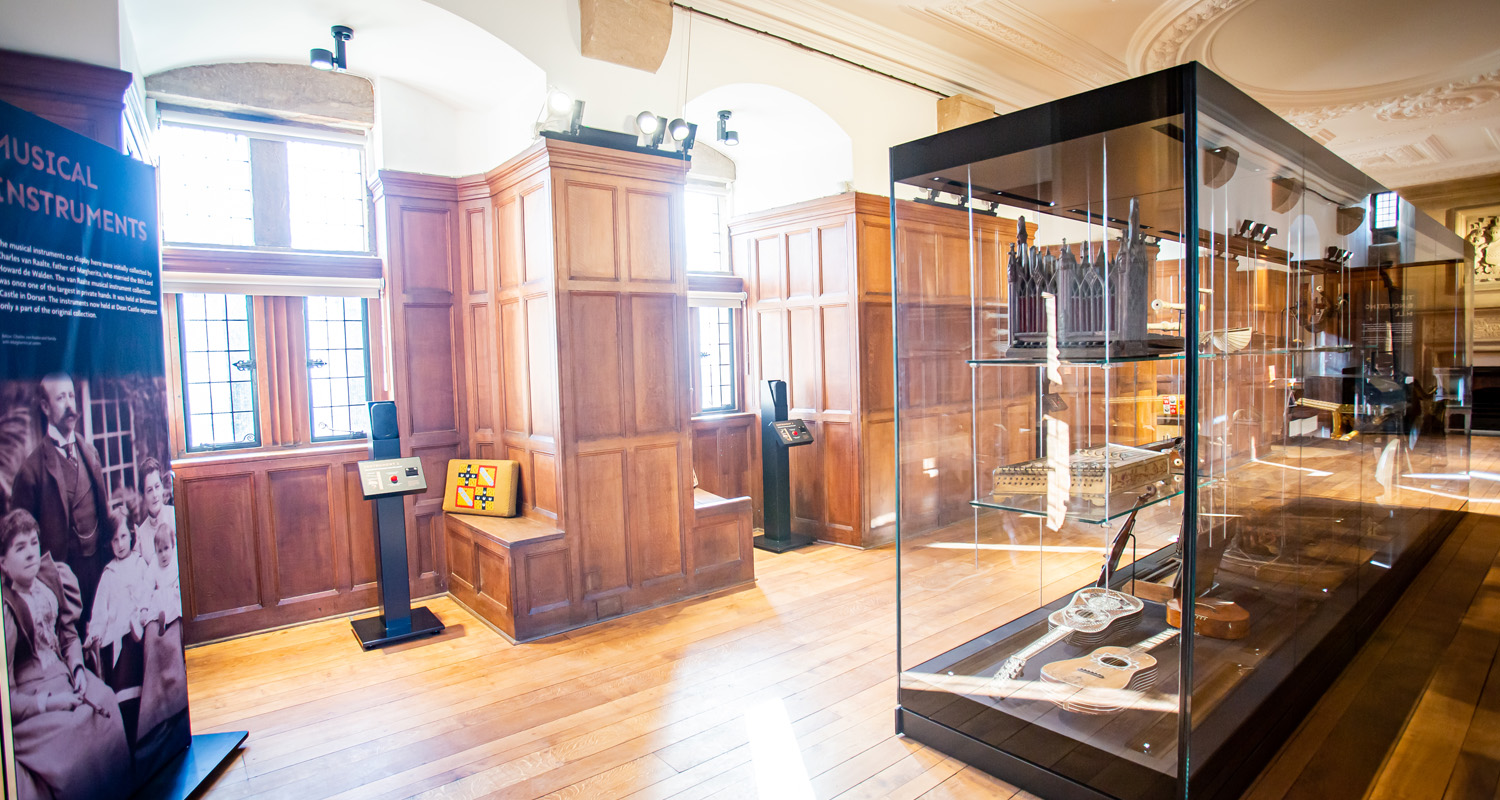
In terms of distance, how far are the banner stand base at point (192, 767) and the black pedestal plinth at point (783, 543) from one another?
3.72m

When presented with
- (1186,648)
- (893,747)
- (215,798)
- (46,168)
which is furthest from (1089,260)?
(215,798)

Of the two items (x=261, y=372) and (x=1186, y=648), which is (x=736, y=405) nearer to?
(x=261, y=372)

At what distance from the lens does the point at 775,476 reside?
600 centimetres

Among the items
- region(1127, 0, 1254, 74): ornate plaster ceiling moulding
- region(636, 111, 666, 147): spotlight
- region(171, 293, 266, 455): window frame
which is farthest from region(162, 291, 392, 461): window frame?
region(1127, 0, 1254, 74): ornate plaster ceiling moulding

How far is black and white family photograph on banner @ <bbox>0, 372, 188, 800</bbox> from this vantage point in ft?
7.13

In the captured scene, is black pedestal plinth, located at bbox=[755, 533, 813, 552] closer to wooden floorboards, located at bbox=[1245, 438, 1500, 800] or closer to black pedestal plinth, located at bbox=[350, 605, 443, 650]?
black pedestal plinth, located at bbox=[350, 605, 443, 650]

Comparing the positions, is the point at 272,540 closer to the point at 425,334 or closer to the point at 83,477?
the point at 425,334

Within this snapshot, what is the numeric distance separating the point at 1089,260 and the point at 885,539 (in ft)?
12.9

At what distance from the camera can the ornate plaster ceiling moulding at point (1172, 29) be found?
5.46 m

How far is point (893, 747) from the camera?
2.91 m

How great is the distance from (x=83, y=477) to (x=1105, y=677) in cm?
355

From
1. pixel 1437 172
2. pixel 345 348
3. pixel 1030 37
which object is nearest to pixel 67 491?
pixel 345 348

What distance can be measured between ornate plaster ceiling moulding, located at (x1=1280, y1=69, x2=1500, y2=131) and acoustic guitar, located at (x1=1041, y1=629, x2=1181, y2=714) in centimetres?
813

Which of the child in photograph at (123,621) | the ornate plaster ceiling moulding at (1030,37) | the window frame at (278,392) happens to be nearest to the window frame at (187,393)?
the window frame at (278,392)
